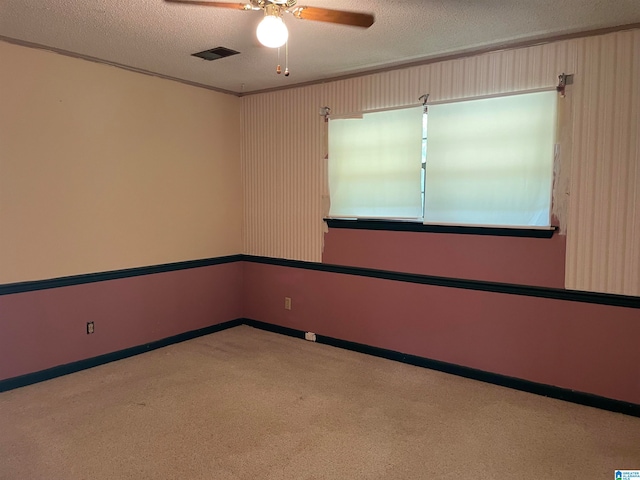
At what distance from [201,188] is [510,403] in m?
3.32

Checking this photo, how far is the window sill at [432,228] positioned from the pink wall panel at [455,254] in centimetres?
3

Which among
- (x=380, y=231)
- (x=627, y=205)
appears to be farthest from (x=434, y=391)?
(x=627, y=205)

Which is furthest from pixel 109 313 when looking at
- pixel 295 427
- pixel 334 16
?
pixel 334 16

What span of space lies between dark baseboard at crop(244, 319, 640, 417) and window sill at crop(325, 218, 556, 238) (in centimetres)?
106

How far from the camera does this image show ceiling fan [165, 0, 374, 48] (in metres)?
2.28

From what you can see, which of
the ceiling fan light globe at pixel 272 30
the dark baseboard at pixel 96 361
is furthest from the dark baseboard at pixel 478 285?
the ceiling fan light globe at pixel 272 30

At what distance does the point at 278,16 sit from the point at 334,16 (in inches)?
11.1

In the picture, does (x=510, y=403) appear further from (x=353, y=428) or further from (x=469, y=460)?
(x=353, y=428)

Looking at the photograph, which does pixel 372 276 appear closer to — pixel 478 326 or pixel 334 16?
pixel 478 326

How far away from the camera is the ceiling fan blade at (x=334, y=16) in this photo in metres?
2.35

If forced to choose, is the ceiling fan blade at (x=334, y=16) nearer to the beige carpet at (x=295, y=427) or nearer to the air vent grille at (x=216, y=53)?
the air vent grille at (x=216, y=53)

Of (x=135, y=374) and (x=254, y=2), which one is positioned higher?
(x=254, y=2)

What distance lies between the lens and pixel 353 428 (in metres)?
2.94

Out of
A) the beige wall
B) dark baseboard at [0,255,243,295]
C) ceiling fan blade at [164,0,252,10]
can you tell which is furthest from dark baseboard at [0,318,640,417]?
ceiling fan blade at [164,0,252,10]
